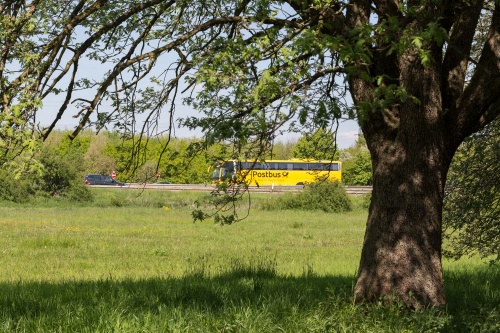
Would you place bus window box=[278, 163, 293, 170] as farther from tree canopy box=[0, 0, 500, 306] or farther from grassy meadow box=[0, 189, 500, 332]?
tree canopy box=[0, 0, 500, 306]

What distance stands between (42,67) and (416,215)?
14.4 ft

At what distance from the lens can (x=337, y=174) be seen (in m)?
72.6

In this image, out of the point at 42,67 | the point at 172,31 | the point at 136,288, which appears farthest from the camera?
the point at 172,31

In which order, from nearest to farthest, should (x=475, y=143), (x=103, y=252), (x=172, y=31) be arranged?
(x=172, y=31)
(x=475, y=143)
(x=103, y=252)

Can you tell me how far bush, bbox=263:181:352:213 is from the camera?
142ft

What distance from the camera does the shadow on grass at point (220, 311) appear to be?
6.75 meters

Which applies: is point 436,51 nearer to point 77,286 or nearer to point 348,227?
point 77,286

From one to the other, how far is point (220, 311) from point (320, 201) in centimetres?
3669

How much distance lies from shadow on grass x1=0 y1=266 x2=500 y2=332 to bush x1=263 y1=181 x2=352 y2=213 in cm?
3388

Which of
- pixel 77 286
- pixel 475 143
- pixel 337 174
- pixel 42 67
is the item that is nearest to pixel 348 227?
pixel 475 143

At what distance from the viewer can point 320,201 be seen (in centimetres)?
4369

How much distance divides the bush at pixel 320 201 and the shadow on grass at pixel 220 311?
111ft

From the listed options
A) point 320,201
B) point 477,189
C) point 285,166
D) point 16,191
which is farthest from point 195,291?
point 285,166

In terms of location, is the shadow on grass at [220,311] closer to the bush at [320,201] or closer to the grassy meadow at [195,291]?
the grassy meadow at [195,291]
